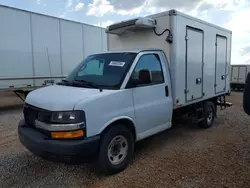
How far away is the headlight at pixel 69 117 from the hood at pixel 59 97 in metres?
0.07

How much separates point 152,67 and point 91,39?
7.53m

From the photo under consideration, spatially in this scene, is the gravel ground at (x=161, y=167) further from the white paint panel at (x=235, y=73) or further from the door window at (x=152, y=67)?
the white paint panel at (x=235, y=73)

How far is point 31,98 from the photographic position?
3.74 m

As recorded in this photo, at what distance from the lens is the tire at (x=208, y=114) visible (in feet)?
21.1

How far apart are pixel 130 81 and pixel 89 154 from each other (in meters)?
1.43

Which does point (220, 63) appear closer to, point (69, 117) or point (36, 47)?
point (69, 117)

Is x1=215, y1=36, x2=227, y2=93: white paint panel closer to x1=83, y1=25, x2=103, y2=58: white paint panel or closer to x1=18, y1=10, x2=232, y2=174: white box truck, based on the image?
x1=18, y1=10, x2=232, y2=174: white box truck

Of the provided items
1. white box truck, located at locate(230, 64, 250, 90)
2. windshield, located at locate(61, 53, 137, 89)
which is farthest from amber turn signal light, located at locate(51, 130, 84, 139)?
white box truck, located at locate(230, 64, 250, 90)

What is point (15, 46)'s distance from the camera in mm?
8461

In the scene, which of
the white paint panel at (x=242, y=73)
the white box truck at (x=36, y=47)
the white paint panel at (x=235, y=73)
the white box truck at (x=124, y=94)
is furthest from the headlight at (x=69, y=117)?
the white paint panel at (x=235, y=73)

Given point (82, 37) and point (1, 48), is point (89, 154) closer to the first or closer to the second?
point (1, 48)

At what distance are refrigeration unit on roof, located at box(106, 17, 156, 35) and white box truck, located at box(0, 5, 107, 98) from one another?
4825mm

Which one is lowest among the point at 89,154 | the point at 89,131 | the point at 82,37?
the point at 89,154

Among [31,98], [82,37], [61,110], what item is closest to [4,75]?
[82,37]
